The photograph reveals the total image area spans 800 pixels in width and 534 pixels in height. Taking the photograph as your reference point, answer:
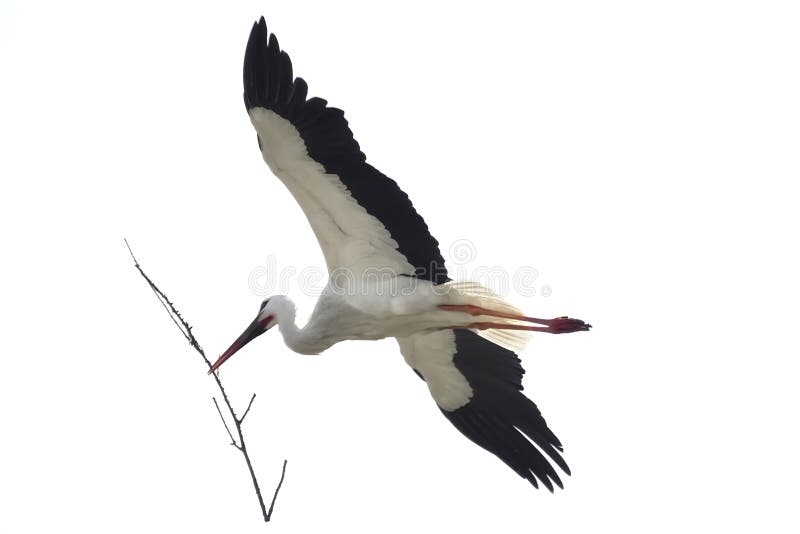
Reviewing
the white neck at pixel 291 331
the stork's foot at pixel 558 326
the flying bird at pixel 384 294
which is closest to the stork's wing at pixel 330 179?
the flying bird at pixel 384 294

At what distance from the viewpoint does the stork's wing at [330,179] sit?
7.19 m

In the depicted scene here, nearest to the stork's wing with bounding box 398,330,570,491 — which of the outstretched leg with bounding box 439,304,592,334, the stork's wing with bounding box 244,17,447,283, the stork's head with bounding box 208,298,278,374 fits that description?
the outstretched leg with bounding box 439,304,592,334

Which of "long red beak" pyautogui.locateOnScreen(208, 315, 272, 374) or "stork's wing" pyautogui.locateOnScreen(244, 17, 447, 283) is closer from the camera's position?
"stork's wing" pyautogui.locateOnScreen(244, 17, 447, 283)

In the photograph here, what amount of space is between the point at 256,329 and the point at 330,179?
1801 millimetres

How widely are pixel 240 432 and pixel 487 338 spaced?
4533 mm

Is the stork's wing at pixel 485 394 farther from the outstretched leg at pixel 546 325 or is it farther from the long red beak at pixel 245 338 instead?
the long red beak at pixel 245 338

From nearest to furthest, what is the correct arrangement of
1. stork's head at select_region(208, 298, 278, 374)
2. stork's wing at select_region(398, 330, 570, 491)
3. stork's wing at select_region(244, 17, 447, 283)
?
stork's wing at select_region(244, 17, 447, 283)
stork's head at select_region(208, 298, 278, 374)
stork's wing at select_region(398, 330, 570, 491)

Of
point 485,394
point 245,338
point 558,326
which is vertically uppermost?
point 558,326

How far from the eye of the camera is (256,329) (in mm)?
8719

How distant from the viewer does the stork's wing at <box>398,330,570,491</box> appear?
346 inches

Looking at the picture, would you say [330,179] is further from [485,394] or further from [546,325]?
[485,394]

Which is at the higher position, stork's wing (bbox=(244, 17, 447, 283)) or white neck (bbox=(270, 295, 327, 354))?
stork's wing (bbox=(244, 17, 447, 283))

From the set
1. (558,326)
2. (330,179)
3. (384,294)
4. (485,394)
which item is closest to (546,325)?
(558,326)

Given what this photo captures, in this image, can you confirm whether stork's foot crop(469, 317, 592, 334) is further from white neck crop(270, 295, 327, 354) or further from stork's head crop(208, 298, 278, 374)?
stork's head crop(208, 298, 278, 374)
